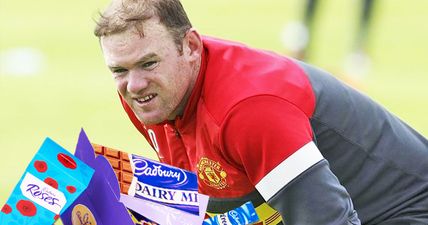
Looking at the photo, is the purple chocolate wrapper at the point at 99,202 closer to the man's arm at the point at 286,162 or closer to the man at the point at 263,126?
the man at the point at 263,126

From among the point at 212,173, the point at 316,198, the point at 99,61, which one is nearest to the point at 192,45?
the point at 212,173

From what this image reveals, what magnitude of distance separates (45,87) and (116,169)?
7472 millimetres

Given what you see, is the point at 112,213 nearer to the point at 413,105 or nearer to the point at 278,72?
the point at 278,72

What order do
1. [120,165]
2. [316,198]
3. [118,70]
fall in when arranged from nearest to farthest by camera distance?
[316,198] → [118,70] → [120,165]

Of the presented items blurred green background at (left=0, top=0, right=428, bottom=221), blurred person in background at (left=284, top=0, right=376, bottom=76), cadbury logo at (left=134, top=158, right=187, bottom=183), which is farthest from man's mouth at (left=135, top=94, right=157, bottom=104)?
blurred person in background at (left=284, top=0, right=376, bottom=76)

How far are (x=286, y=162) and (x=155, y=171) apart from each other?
0.58m

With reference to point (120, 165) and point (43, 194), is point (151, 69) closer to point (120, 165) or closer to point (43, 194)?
point (120, 165)

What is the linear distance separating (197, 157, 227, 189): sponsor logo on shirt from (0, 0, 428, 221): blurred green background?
311 centimetres

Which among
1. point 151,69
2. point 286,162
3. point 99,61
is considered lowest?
point 99,61

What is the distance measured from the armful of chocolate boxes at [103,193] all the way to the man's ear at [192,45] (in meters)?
0.43

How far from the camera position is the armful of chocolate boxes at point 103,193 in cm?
452

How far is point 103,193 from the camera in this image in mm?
4641

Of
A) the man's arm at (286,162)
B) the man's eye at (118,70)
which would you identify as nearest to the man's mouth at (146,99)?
the man's eye at (118,70)

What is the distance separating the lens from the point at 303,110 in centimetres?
473
